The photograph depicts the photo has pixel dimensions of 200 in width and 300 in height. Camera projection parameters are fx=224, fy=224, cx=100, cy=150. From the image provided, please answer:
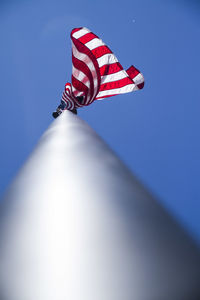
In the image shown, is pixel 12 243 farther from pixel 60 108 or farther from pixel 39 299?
pixel 60 108

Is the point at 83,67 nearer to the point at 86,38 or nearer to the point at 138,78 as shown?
the point at 86,38

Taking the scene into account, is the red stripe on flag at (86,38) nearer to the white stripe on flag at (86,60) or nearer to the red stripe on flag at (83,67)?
the white stripe on flag at (86,60)

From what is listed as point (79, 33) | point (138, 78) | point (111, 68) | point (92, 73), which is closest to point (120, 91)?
point (111, 68)

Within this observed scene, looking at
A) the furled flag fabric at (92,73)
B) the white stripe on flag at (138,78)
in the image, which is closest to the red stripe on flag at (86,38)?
the furled flag fabric at (92,73)

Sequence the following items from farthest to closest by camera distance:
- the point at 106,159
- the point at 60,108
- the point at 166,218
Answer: the point at 60,108
the point at 106,159
the point at 166,218

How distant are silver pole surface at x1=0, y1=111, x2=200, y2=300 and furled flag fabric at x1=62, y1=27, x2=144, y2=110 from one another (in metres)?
4.51

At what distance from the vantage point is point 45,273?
814 mm

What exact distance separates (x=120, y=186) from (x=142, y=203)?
0.60 feet

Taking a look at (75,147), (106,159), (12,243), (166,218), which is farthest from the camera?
(75,147)

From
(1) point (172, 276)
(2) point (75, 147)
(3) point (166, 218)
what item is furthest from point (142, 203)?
(2) point (75, 147)

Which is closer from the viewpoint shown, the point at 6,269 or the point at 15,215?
the point at 6,269

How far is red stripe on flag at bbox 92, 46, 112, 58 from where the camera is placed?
5723 millimetres

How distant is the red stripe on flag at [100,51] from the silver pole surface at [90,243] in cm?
507

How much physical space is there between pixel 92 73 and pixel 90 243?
5.02 m
